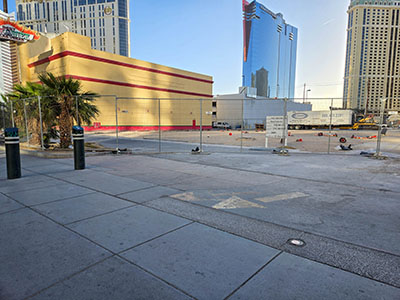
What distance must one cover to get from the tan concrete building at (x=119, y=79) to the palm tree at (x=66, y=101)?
14.7m

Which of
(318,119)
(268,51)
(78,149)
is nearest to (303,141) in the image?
(78,149)

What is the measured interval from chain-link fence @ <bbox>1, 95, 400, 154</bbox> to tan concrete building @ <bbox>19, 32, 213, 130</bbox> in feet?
0.70

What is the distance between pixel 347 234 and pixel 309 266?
1.23m

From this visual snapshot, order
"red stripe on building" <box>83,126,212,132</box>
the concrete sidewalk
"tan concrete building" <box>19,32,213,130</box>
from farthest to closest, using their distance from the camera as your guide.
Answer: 1. "tan concrete building" <box>19,32,213,130</box>
2. "red stripe on building" <box>83,126,212,132</box>
3. the concrete sidewalk

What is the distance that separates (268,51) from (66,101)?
519ft

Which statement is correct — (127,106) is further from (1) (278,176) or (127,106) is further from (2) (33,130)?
(1) (278,176)

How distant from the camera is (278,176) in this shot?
747 centimetres

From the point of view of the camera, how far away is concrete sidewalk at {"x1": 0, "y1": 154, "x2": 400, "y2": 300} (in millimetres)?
2340

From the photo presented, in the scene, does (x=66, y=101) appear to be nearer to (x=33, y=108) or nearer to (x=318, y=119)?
(x=33, y=108)

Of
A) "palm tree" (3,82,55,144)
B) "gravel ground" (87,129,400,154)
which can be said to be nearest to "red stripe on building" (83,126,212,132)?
"gravel ground" (87,129,400,154)

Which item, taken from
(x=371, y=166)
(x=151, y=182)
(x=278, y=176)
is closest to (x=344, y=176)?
(x=278, y=176)

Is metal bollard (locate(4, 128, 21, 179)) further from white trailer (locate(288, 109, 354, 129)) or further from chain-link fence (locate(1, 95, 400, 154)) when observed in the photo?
white trailer (locate(288, 109, 354, 129))

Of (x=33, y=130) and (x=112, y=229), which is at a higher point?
(x=33, y=130)

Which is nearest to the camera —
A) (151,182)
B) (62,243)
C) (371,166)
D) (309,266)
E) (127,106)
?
(309,266)
